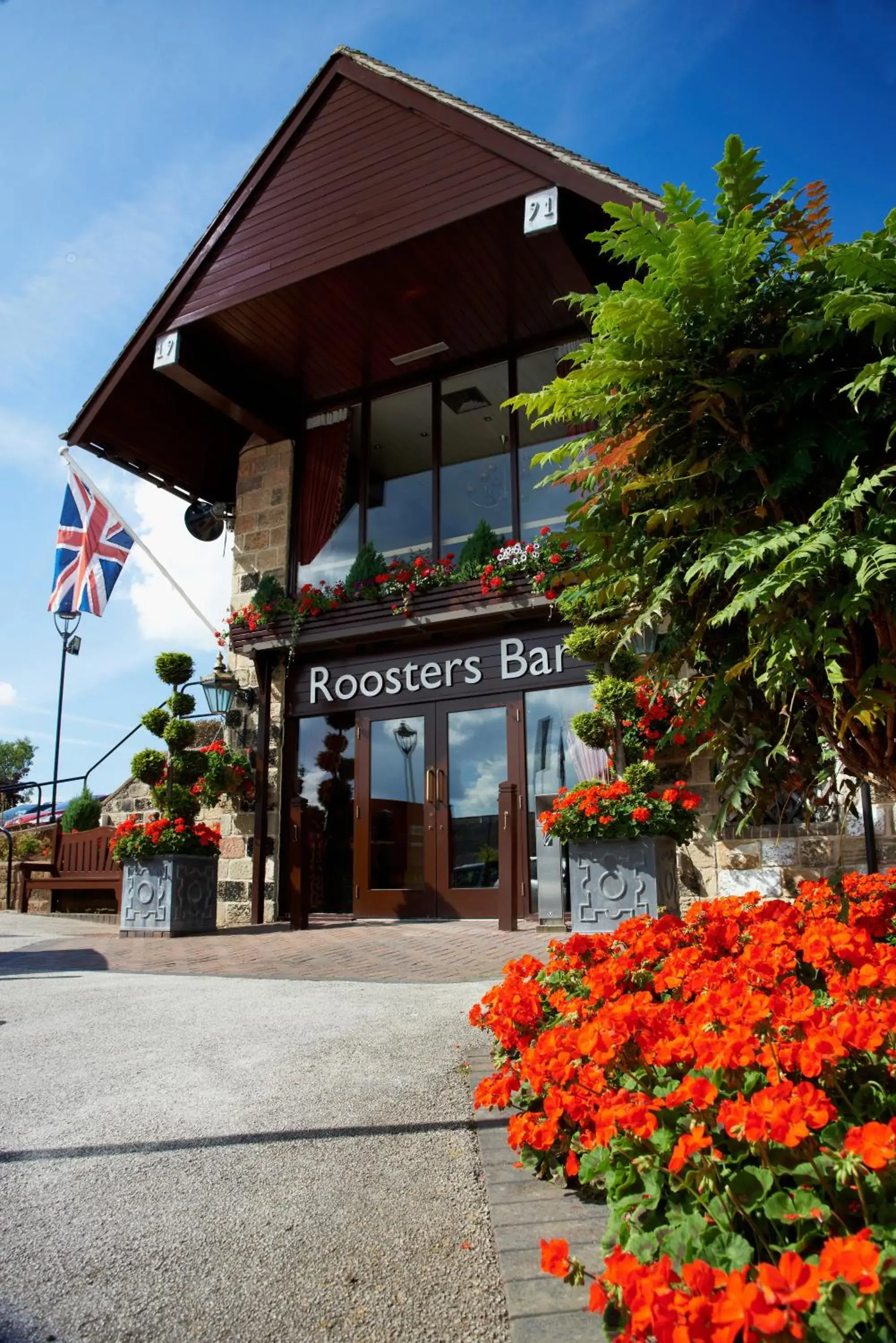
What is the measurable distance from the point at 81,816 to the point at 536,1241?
37.7ft

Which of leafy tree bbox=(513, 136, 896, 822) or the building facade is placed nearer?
leafy tree bbox=(513, 136, 896, 822)

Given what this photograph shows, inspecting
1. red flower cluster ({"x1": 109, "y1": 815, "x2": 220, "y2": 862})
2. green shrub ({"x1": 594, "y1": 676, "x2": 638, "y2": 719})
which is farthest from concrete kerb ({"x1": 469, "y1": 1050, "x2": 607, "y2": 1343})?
red flower cluster ({"x1": 109, "y1": 815, "x2": 220, "y2": 862})

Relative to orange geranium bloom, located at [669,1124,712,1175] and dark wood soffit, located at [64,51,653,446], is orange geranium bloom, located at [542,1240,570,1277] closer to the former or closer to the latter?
orange geranium bloom, located at [669,1124,712,1175]

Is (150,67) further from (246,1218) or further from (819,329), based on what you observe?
(246,1218)

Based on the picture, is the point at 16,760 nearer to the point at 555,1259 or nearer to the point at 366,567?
the point at 366,567

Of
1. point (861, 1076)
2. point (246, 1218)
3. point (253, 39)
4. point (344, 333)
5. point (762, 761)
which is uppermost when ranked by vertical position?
point (344, 333)

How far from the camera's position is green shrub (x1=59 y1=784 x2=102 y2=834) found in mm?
12250

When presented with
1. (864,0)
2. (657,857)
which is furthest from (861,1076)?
(657,857)

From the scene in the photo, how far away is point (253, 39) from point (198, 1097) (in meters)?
6.15

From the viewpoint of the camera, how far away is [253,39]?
19.6 ft

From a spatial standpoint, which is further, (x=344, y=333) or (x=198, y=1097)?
(x=344, y=333)

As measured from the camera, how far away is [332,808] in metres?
11.0

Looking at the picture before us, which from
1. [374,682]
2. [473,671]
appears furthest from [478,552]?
[374,682]

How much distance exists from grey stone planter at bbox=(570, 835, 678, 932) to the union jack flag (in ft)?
26.5
